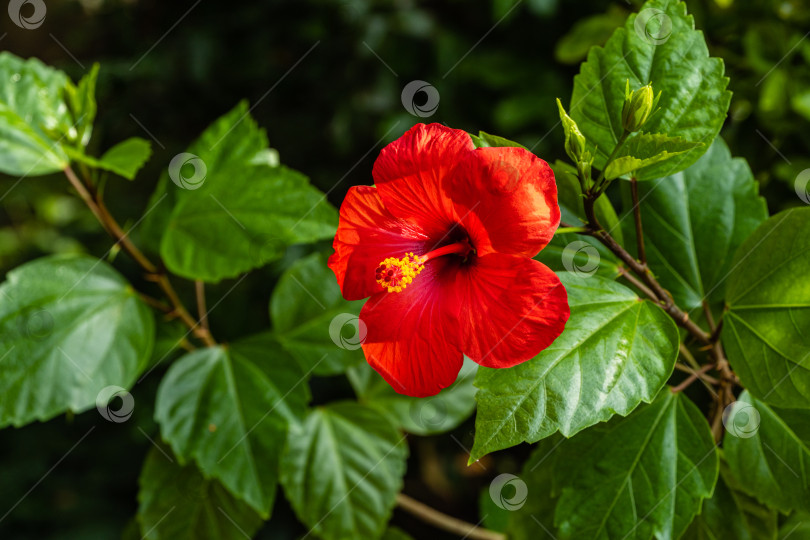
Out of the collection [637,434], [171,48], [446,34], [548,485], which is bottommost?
[548,485]

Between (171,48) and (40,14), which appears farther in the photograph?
Result: (171,48)

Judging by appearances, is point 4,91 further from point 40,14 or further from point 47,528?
point 47,528

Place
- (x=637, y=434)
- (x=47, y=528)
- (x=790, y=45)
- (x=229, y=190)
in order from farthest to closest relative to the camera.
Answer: (x=47, y=528) → (x=790, y=45) → (x=229, y=190) → (x=637, y=434)

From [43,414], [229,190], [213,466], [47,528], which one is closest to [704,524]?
[213,466]
